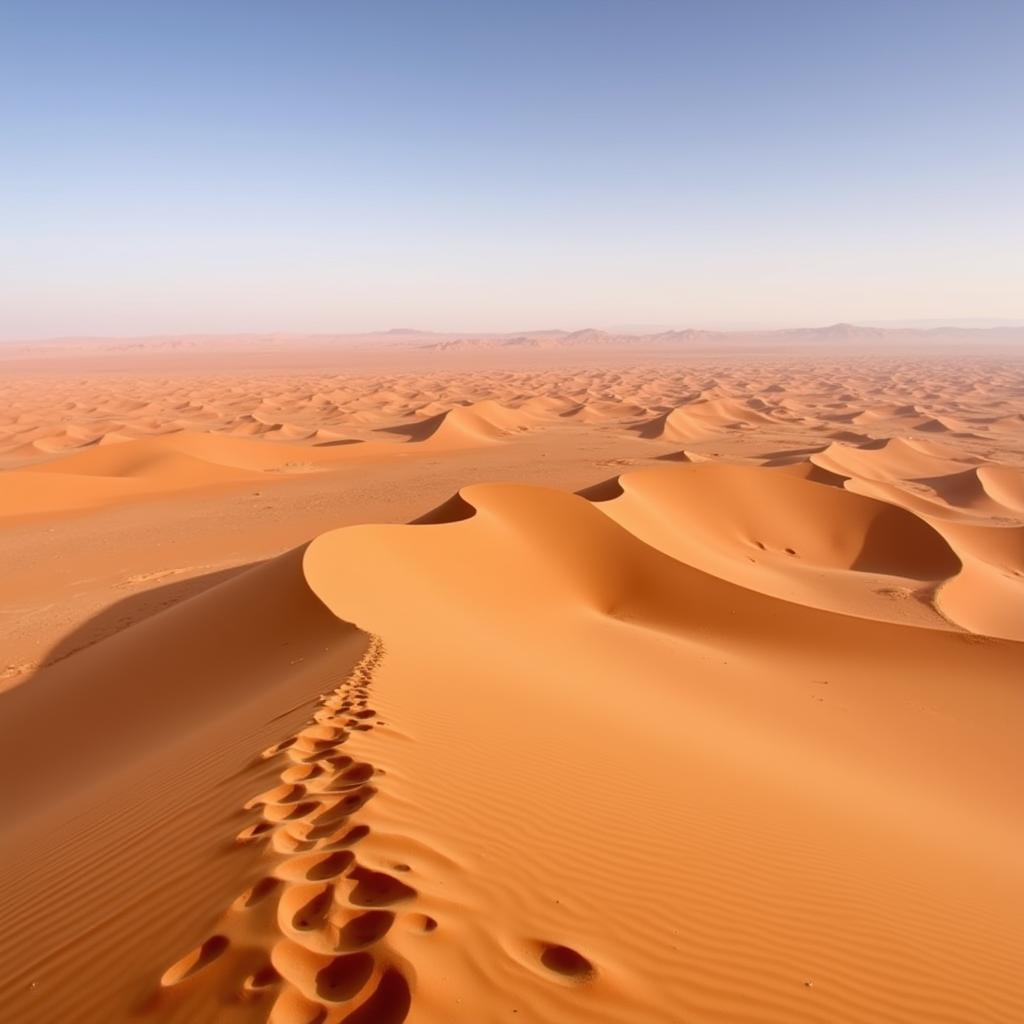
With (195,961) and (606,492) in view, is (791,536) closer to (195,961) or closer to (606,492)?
(606,492)

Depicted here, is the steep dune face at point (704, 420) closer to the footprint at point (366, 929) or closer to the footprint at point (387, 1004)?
the footprint at point (366, 929)

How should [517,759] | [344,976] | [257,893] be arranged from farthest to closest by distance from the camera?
1. [517,759]
2. [257,893]
3. [344,976]

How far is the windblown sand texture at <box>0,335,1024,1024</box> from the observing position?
2.59 metres

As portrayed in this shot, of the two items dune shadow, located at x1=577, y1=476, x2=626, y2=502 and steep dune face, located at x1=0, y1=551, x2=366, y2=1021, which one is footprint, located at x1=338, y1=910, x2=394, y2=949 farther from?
dune shadow, located at x1=577, y1=476, x2=626, y2=502

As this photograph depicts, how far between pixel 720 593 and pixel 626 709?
5882 millimetres

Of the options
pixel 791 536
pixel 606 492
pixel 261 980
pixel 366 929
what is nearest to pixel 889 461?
pixel 791 536

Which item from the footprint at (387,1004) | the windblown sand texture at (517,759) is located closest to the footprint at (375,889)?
the windblown sand texture at (517,759)

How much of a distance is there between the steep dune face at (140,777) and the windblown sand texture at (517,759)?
0.09ft

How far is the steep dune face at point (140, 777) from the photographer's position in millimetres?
2734

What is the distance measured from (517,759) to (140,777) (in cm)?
287

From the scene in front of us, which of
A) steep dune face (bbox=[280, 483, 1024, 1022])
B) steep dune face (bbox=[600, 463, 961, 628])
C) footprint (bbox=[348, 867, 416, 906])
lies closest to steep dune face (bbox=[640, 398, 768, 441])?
steep dune face (bbox=[600, 463, 961, 628])

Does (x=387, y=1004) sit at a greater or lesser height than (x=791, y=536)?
greater

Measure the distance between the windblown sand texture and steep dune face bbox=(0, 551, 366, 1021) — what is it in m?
0.03

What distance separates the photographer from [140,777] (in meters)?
5.05
